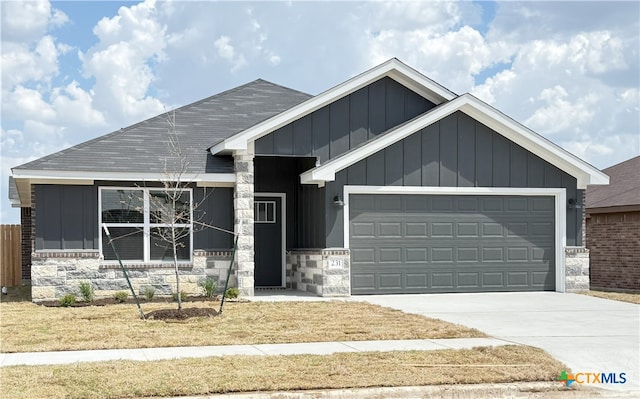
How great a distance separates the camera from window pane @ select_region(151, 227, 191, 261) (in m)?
19.2

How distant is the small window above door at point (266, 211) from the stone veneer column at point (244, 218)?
101 inches

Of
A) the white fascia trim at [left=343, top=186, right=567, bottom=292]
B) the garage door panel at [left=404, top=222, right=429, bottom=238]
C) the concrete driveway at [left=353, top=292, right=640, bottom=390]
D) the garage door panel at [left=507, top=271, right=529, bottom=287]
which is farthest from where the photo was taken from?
the garage door panel at [left=507, top=271, right=529, bottom=287]

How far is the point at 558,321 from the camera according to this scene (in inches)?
586

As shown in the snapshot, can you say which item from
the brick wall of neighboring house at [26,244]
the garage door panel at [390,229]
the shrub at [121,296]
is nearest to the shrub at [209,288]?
the shrub at [121,296]

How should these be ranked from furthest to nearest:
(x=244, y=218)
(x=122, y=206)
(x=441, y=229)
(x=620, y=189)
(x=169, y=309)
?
1. (x=620, y=189)
2. (x=441, y=229)
3. (x=244, y=218)
4. (x=122, y=206)
5. (x=169, y=309)

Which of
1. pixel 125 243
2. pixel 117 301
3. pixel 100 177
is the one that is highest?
pixel 100 177

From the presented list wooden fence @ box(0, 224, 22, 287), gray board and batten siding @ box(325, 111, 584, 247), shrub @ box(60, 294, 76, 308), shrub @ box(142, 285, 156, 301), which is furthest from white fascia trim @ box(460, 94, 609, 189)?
wooden fence @ box(0, 224, 22, 287)

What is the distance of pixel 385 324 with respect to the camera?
13.9m

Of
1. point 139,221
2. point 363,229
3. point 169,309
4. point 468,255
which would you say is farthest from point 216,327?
point 468,255

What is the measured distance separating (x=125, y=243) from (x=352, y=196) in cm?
556

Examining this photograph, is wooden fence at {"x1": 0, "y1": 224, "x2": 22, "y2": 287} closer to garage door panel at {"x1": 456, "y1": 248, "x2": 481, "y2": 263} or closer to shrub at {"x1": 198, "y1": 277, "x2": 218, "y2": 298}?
shrub at {"x1": 198, "y1": 277, "x2": 218, "y2": 298}

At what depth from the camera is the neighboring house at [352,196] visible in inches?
736

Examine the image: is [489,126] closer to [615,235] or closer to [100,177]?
[615,235]

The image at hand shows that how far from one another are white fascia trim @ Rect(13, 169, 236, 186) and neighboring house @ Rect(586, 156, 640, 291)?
11.6 m
